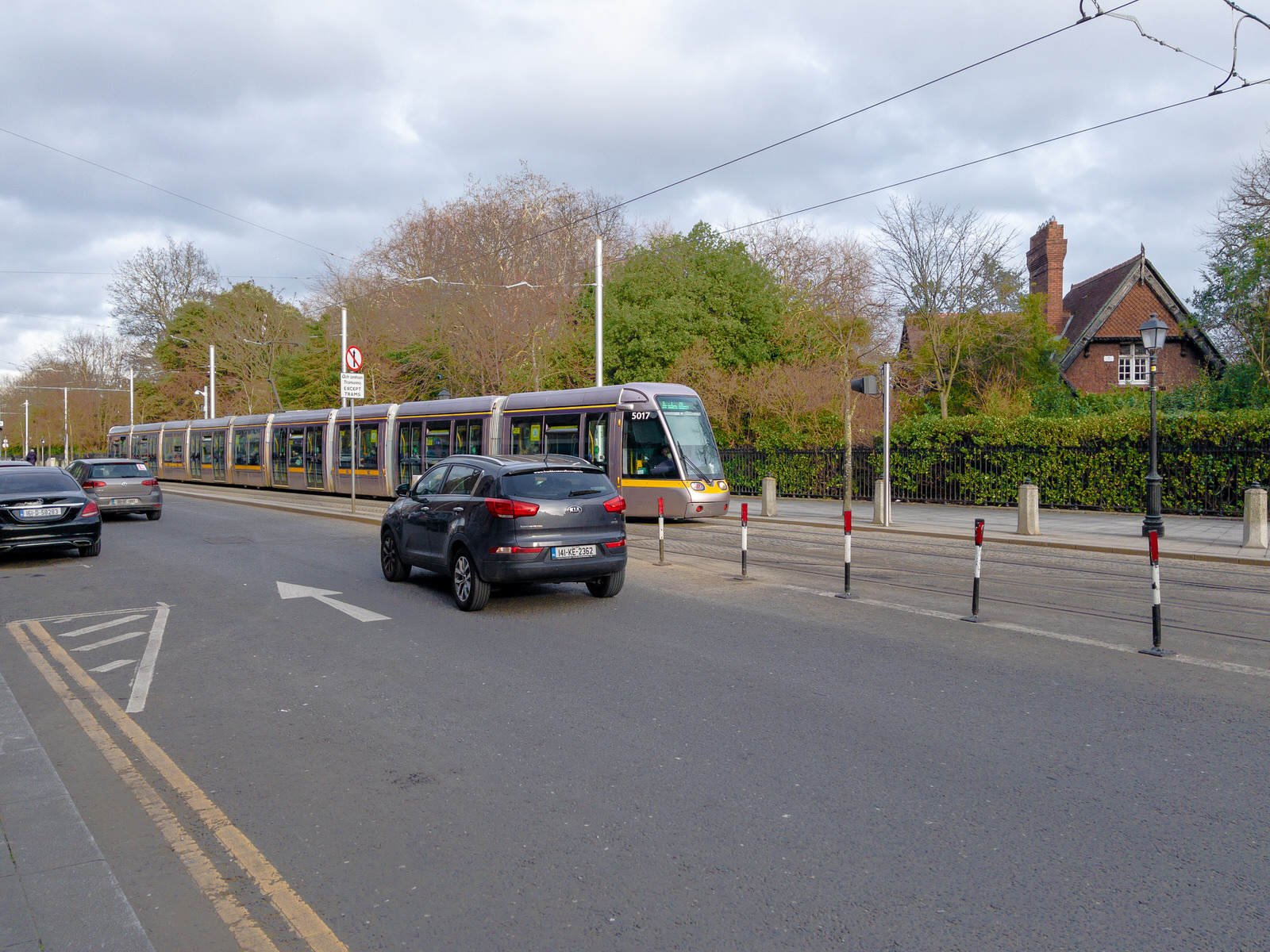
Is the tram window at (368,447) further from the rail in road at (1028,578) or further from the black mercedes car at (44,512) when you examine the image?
the black mercedes car at (44,512)

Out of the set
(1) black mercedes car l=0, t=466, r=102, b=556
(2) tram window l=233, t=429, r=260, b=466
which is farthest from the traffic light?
(2) tram window l=233, t=429, r=260, b=466

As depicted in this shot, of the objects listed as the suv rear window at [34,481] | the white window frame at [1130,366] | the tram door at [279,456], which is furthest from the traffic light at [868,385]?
the white window frame at [1130,366]

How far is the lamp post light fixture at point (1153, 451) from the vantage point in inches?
654

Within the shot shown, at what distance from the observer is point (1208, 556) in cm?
1413

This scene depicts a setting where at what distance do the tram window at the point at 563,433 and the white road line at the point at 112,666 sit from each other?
14040mm

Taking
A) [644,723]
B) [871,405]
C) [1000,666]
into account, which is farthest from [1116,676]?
[871,405]

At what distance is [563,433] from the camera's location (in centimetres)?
2212

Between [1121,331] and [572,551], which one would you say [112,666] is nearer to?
[572,551]

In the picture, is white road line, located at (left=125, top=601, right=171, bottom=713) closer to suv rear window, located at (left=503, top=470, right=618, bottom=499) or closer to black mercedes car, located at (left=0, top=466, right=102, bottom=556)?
suv rear window, located at (left=503, top=470, right=618, bottom=499)

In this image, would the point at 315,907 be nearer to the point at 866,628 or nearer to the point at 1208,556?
the point at 866,628

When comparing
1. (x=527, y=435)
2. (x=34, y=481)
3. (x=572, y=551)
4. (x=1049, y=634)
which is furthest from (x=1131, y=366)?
(x=34, y=481)

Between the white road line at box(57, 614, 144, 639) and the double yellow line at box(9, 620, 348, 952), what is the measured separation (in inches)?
80.7

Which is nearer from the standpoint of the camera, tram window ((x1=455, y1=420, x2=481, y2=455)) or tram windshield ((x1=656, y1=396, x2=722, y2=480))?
tram windshield ((x1=656, y1=396, x2=722, y2=480))

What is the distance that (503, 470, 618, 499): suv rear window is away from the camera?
31.6 feet
